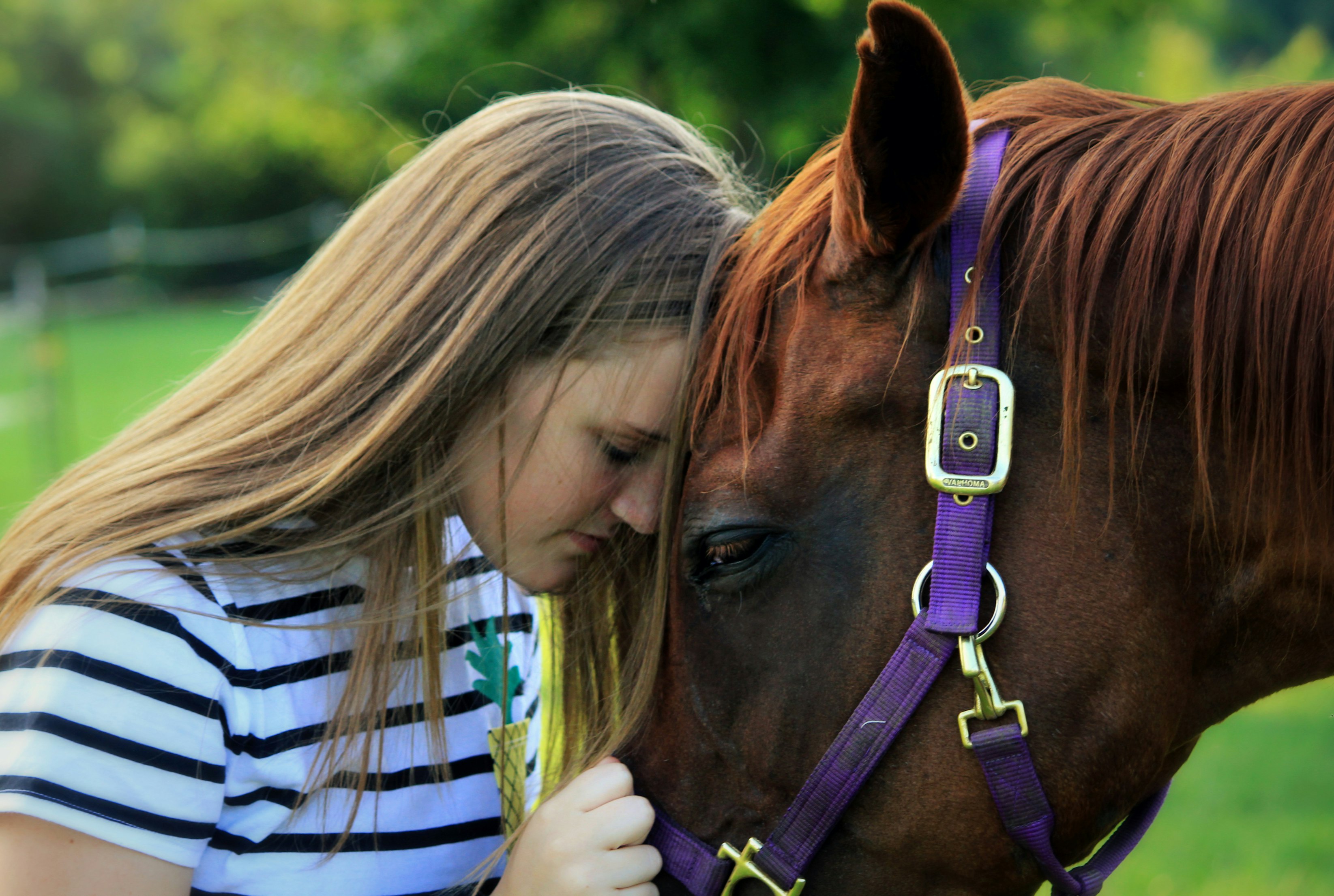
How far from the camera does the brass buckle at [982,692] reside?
1.27 m

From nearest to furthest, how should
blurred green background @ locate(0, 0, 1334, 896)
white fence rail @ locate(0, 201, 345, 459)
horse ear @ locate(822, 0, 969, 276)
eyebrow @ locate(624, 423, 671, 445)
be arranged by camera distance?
horse ear @ locate(822, 0, 969, 276) < eyebrow @ locate(624, 423, 671, 445) < blurred green background @ locate(0, 0, 1334, 896) < white fence rail @ locate(0, 201, 345, 459)

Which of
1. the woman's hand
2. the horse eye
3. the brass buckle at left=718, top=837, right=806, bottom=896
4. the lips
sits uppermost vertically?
the lips

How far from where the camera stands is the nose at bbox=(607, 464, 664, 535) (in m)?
1.65

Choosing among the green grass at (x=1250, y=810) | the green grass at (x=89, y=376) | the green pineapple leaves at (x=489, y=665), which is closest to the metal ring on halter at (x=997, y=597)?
the green pineapple leaves at (x=489, y=665)

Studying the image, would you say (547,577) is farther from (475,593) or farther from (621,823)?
(621,823)

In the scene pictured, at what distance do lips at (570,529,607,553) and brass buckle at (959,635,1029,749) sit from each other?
2.23ft

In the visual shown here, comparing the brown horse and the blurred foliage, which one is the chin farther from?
the blurred foliage

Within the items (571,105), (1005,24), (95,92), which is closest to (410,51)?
(1005,24)

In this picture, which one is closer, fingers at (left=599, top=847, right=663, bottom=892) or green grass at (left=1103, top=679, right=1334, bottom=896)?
fingers at (left=599, top=847, right=663, bottom=892)

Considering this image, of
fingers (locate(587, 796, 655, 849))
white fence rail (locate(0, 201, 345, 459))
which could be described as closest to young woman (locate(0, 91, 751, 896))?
fingers (locate(587, 796, 655, 849))

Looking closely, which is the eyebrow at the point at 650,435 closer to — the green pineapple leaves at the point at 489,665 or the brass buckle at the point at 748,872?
the green pineapple leaves at the point at 489,665

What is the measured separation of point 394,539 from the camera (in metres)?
1.60

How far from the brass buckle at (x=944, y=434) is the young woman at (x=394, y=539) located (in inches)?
16.3

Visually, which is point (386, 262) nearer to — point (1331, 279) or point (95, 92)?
point (1331, 279)
